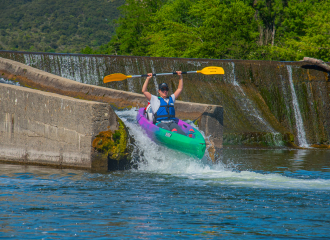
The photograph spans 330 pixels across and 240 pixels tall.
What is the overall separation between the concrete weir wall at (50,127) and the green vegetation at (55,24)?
3117 inches

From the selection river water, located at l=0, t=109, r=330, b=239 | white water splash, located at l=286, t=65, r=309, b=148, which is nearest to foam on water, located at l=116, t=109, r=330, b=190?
river water, located at l=0, t=109, r=330, b=239

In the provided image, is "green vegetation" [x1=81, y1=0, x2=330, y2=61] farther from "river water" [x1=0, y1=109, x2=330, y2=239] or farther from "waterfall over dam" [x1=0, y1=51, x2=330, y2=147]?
"river water" [x1=0, y1=109, x2=330, y2=239]

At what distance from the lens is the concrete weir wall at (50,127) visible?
8.83 metres

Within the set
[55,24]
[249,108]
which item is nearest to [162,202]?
[249,108]

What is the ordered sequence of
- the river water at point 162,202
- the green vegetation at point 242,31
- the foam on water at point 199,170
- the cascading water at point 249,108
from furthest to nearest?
the green vegetation at point 242,31
the cascading water at point 249,108
the foam on water at point 199,170
the river water at point 162,202

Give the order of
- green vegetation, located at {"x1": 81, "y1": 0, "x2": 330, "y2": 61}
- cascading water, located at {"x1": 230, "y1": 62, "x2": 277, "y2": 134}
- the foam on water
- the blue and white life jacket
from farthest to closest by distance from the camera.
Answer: green vegetation, located at {"x1": 81, "y1": 0, "x2": 330, "y2": 61} < cascading water, located at {"x1": 230, "y1": 62, "x2": 277, "y2": 134} < the blue and white life jacket < the foam on water

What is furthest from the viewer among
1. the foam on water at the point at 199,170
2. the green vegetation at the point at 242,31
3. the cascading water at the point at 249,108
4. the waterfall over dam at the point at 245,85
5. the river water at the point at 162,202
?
the green vegetation at the point at 242,31

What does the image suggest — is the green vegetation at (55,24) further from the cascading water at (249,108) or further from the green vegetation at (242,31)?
the cascading water at (249,108)

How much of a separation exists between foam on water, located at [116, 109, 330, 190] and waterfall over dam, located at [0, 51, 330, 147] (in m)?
8.08

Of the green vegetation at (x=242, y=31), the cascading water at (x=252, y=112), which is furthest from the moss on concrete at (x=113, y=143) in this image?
the green vegetation at (x=242, y=31)

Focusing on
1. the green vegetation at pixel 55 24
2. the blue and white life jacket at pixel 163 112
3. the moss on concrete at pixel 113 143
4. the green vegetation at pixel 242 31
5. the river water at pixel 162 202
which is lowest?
the river water at pixel 162 202

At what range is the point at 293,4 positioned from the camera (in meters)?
36.1

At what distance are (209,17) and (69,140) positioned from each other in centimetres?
2533

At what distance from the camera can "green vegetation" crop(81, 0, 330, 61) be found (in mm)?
28750
